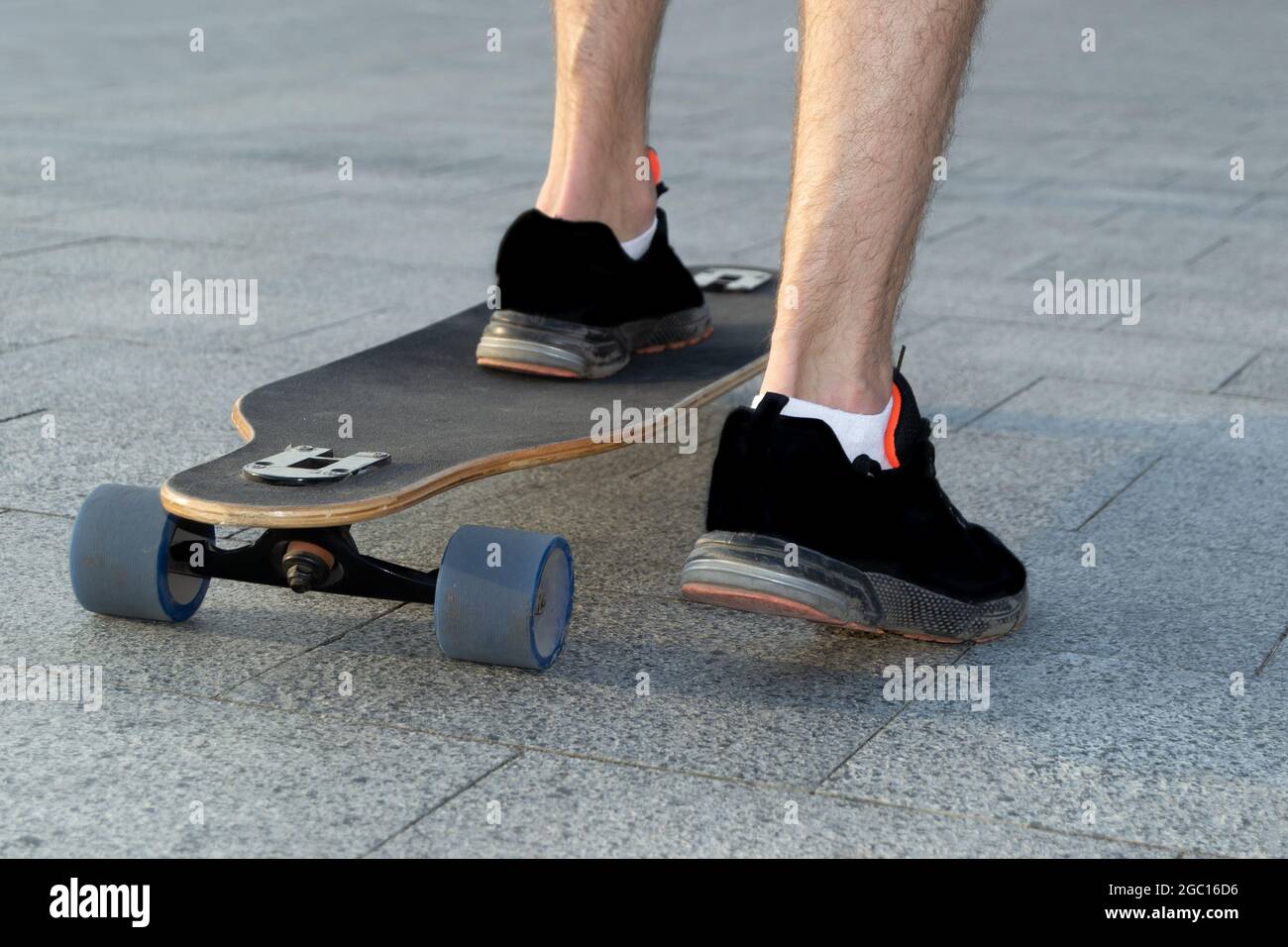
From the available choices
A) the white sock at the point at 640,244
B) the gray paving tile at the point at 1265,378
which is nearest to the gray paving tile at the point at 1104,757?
the white sock at the point at 640,244

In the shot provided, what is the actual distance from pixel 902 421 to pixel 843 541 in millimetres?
205

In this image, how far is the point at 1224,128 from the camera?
8.59 meters

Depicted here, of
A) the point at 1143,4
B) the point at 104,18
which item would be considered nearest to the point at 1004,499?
the point at 104,18

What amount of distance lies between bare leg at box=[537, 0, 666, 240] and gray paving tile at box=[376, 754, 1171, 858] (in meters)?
1.48

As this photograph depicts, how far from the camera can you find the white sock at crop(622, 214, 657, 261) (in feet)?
10.5

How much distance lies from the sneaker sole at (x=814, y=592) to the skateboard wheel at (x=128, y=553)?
0.74 metres

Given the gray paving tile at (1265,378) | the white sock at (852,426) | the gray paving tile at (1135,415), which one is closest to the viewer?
the white sock at (852,426)

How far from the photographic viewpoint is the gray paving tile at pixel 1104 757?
1877 millimetres

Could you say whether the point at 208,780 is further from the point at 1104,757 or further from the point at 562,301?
the point at 562,301

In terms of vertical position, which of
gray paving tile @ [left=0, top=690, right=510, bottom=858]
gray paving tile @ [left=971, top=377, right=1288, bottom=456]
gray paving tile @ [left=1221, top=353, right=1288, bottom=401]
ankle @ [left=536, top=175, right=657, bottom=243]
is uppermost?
ankle @ [left=536, top=175, right=657, bottom=243]

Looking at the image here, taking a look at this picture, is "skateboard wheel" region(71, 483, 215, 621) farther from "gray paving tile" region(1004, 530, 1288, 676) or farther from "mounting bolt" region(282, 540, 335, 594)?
"gray paving tile" region(1004, 530, 1288, 676)

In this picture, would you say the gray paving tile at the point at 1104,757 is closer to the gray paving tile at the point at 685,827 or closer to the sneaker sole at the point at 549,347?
the gray paving tile at the point at 685,827

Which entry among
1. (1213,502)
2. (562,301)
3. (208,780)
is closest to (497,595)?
(208,780)

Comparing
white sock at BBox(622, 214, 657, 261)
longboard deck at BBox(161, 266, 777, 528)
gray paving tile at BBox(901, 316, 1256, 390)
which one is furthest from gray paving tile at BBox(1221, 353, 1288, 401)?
white sock at BBox(622, 214, 657, 261)
